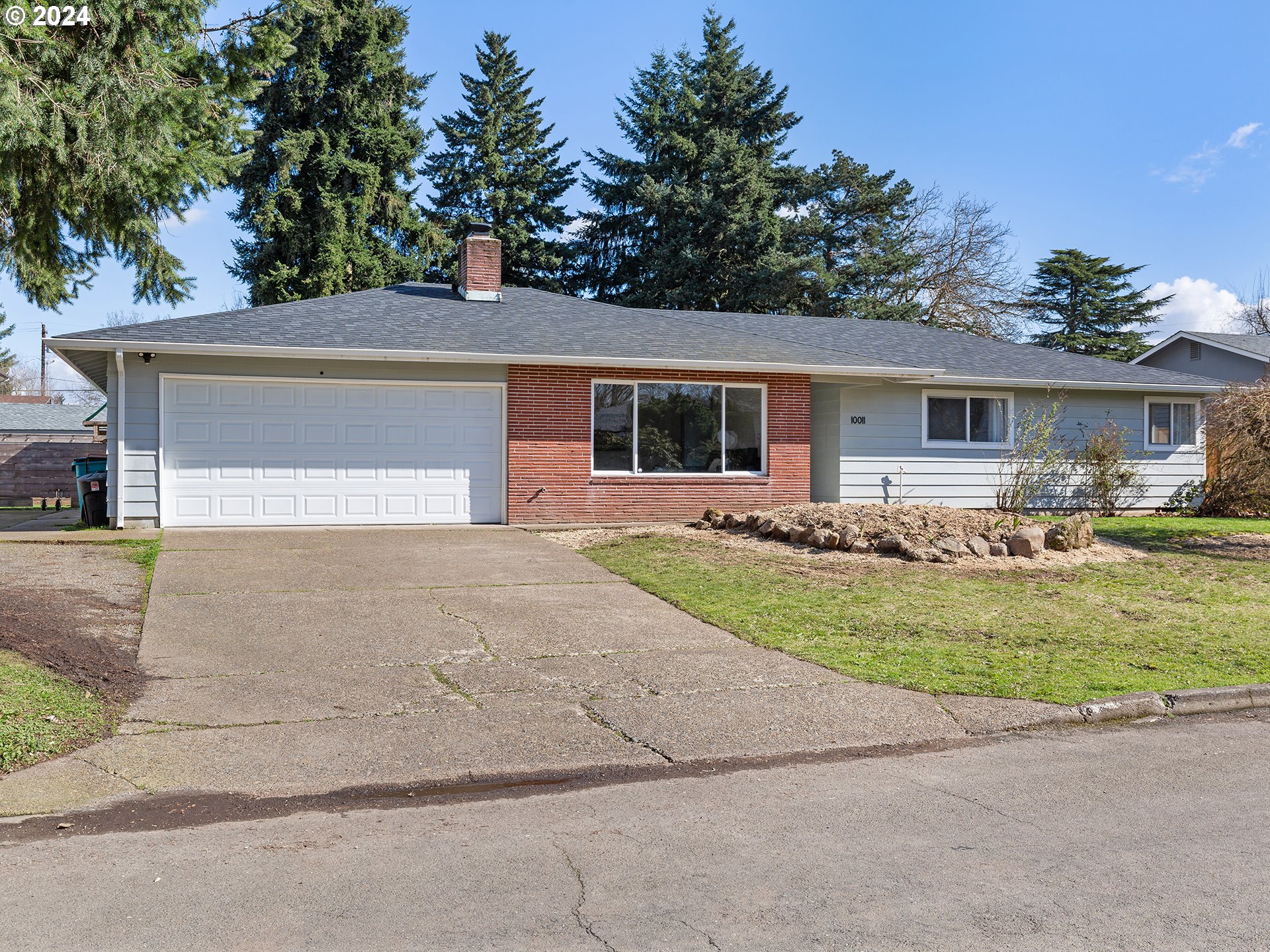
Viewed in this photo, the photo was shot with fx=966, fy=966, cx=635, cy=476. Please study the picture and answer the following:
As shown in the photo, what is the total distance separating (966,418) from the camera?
60.8 feet

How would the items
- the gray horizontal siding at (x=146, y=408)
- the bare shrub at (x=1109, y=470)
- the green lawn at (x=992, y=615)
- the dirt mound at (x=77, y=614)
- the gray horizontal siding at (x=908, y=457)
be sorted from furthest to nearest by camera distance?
the bare shrub at (x=1109, y=470) → the gray horizontal siding at (x=908, y=457) → the gray horizontal siding at (x=146, y=408) → the green lawn at (x=992, y=615) → the dirt mound at (x=77, y=614)

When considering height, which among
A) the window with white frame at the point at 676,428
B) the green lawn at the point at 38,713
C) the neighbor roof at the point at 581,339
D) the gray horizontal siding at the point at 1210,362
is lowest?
the green lawn at the point at 38,713

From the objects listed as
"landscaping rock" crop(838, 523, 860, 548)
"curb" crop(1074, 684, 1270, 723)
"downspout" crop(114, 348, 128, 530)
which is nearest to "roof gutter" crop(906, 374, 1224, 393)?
"landscaping rock" crop(838, 523, 860, 548)

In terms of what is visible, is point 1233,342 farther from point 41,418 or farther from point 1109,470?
point 41,418

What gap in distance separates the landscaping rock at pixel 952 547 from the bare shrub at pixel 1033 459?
658 centimetres

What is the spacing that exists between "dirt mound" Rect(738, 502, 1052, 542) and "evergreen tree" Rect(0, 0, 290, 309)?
8594 millimetres

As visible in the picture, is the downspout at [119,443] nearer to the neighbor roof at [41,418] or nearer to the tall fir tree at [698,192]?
the neighbor roof at [41,418]

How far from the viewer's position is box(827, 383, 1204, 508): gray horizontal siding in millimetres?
17703

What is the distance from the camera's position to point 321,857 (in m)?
3.78

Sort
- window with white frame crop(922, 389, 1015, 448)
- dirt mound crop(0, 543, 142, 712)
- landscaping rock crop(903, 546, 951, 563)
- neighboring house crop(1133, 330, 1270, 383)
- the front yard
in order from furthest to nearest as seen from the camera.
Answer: neighboring house crop(1133, 330, 1270, 383) → window with white frame crop(922, 389, 1015, 448) → landscaping rock crop(903, 546, 951, 563) → dirt mound crop(0, 543, 142, 712) → the front yard

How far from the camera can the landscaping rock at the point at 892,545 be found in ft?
39.6

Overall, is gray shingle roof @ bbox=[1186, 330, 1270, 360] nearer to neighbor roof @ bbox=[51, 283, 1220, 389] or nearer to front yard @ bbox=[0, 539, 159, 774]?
neighbor roof @ bbox=[51, 283, 1220, 389]

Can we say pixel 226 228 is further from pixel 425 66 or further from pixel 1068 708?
pixel 1068 708

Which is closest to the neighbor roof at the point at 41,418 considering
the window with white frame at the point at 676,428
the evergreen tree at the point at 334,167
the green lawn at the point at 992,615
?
the evergreen tree at the point at 334,167
